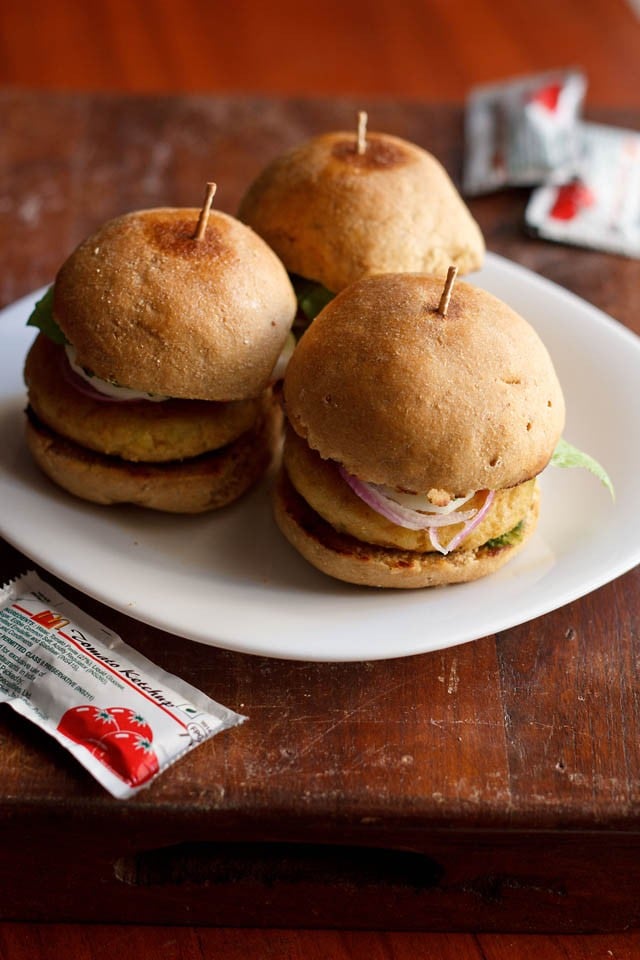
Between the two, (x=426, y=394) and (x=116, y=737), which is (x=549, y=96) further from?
(x=116, y=737)

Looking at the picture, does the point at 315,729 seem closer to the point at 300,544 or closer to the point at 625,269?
the point at 300,544

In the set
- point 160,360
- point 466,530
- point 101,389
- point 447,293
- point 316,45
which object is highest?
point 447,293

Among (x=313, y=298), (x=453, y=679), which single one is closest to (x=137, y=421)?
(x=313, y=298)

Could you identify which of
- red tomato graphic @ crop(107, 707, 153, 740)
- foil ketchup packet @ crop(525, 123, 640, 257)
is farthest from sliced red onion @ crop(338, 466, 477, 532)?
foil ketchup packet @ crop(525, 123, 640, 257)

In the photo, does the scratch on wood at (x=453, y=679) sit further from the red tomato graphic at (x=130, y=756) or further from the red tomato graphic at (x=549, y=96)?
the red tomato graphic at (x=549, y=96)

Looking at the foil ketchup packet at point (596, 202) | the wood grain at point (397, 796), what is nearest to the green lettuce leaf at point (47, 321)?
the wood grain at point (397, 796)

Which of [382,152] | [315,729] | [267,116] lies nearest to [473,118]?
[267,116]
